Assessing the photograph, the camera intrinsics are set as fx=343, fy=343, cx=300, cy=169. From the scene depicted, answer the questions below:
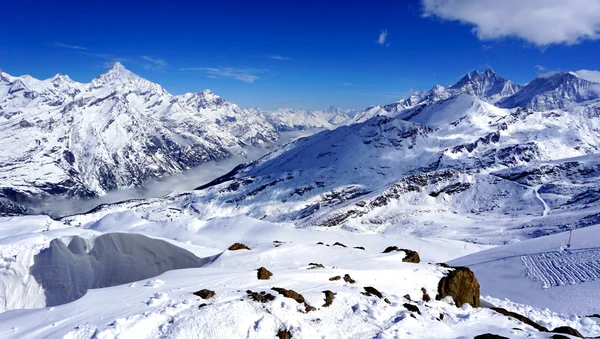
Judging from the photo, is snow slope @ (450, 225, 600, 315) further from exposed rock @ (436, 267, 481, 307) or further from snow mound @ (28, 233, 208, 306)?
snow mound @ (28, 233, 208, 306)

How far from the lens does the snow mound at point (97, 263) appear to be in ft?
104

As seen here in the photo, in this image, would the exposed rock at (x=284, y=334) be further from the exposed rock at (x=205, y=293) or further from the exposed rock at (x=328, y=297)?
the exposed rock at (x=205, y=293)

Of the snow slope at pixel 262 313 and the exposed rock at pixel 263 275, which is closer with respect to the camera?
the snow slope at pixel 262 313

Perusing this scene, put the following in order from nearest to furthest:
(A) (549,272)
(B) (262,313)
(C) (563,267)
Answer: (B) (262,313) < (A) (549,272) < (C) (563,267)

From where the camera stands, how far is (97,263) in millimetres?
34188

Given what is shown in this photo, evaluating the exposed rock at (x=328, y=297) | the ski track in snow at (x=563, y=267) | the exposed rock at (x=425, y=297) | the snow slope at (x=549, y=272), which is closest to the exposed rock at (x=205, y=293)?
the exposed rock at (x=328, y=297)

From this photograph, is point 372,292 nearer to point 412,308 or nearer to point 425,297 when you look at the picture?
point 412,308

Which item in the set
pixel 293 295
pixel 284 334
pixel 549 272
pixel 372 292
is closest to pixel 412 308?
pixel 372 292

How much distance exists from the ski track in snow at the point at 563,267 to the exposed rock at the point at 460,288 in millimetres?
10222

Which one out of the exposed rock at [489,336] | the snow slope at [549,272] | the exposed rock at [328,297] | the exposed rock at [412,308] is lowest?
the snow slope at [549,272]

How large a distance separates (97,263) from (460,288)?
3282cm

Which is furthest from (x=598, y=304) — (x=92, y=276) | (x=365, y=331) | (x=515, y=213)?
(x=515, y=213)

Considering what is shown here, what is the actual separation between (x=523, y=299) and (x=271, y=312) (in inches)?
853

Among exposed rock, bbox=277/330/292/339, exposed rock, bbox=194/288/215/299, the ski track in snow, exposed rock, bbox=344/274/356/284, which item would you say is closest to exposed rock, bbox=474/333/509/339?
exposed rock, bbox=277/330/292/339
